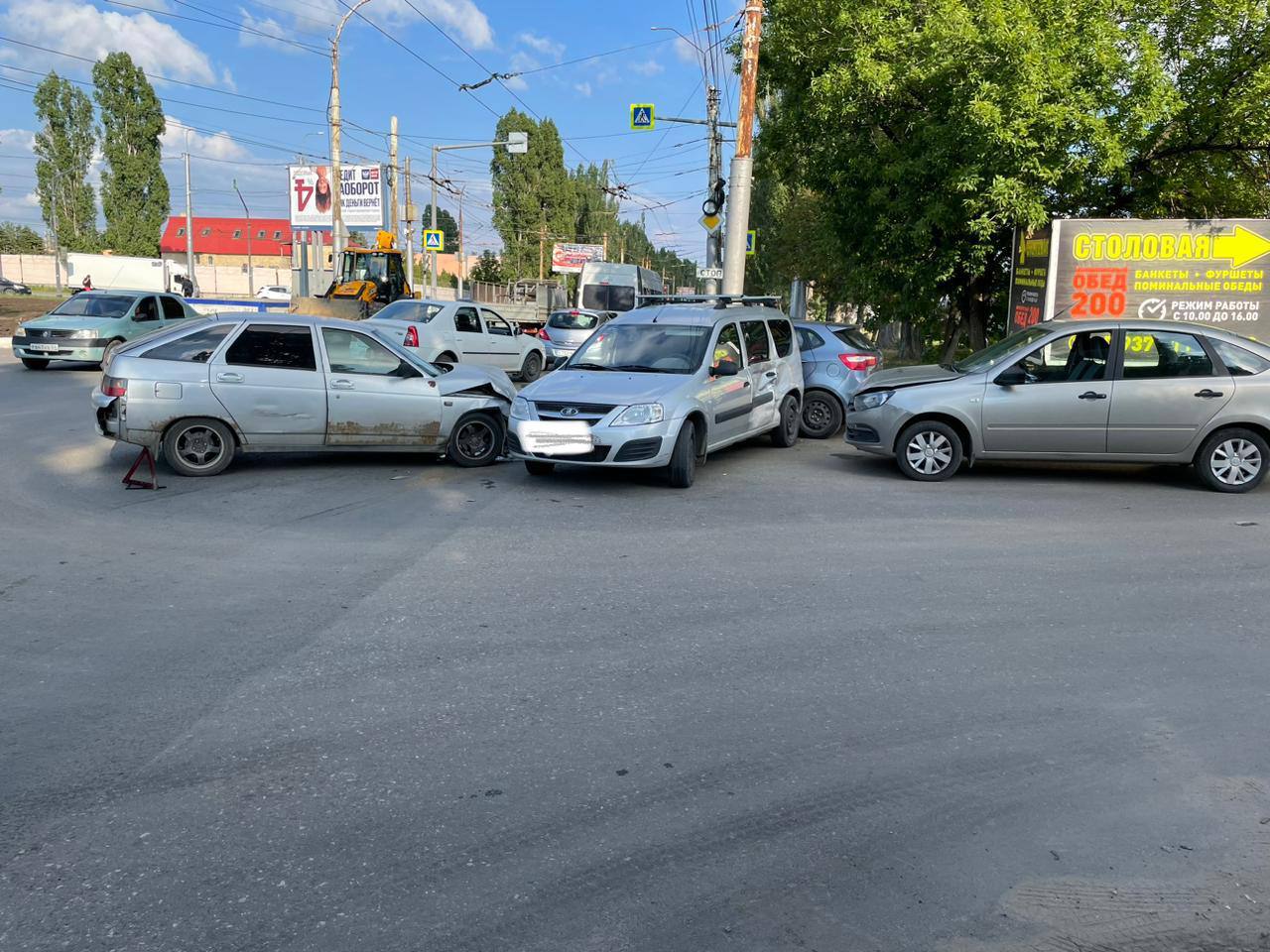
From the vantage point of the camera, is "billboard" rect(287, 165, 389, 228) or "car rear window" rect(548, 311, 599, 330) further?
"billboard" rect(287, 165, 389, 228)

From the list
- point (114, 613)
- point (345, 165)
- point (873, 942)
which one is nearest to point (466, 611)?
point (114, 613)

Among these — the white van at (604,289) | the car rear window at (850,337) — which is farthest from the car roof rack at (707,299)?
the white van at (604,289)

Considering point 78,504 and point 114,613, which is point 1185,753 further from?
point 78,504

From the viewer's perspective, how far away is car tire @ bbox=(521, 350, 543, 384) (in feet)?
69.5

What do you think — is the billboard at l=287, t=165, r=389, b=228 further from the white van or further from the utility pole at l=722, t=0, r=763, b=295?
the utility pole at l=722, t=0, r=763, b=295

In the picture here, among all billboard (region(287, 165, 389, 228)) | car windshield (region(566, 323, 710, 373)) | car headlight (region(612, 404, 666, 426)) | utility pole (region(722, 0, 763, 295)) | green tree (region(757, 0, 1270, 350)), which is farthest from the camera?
billboard (region(287, 165, 389, 228))

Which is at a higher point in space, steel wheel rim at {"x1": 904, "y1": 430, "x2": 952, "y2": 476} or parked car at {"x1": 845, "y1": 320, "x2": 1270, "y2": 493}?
parked car at {"x1": 845, "y1": 320, "x2": 1270, "y2": 493}

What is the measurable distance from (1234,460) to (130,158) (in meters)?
72.8

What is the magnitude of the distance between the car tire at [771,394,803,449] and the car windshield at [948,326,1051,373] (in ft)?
7.16

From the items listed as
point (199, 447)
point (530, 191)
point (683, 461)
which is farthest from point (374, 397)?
point (530, 191)

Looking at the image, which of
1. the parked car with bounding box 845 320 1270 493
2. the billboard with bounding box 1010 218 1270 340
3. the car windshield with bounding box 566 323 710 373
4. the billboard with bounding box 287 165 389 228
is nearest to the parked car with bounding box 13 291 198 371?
the car windshield with bounding box 566 323 710 373

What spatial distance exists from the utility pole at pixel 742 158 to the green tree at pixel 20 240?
109231 mm

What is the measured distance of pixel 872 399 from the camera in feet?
35.6

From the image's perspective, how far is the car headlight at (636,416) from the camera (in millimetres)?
9312
